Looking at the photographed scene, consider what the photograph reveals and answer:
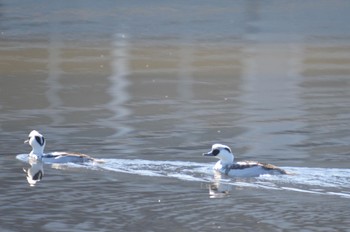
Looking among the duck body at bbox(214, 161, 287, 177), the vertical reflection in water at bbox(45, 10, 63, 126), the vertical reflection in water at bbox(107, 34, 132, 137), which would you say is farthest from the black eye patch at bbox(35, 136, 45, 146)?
the vertical reflection in water at bbox(45, 10, 63, 126)

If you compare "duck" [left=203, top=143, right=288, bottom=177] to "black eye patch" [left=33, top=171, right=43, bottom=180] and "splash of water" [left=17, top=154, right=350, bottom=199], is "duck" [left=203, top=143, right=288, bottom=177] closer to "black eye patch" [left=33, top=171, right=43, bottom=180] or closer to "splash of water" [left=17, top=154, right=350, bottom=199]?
"splash of water" [left=17, top=154, right=350, bottom=199]

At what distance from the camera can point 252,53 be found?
1134 inches

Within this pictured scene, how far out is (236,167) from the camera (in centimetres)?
1481

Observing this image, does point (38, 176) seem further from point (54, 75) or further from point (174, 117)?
point (54, 75)

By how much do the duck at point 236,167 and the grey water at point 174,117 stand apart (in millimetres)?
123

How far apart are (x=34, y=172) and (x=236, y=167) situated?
2320 millimetres

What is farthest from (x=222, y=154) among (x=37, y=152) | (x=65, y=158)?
(x=37, y=152)

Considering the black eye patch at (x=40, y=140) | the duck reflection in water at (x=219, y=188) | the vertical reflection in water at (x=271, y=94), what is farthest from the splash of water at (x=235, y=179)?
the vertical reflection in water at (x=271, y=94)

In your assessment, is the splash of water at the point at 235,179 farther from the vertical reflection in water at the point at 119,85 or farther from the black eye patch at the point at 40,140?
the vertical reflection in water at the point at 119,85

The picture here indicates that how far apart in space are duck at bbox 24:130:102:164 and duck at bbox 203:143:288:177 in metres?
1.45

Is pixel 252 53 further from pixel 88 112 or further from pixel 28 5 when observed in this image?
pixel 28 5

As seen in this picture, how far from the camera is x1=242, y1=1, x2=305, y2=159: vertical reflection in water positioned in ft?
57.3

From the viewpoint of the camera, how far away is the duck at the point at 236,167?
1448cm

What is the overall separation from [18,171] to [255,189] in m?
2.90
